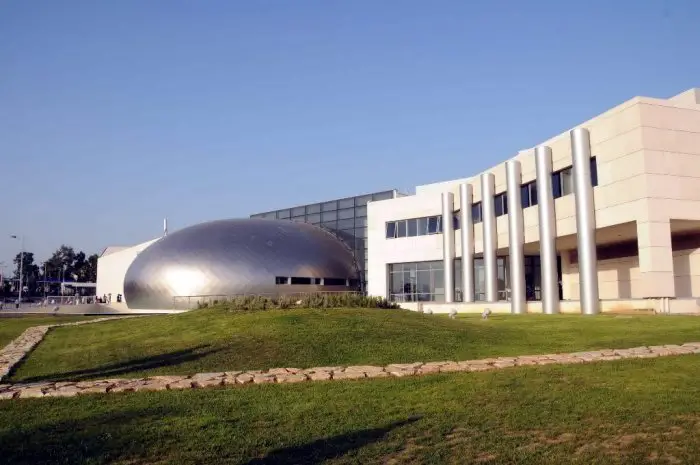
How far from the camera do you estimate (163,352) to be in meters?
17.0

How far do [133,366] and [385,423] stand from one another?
9.00m

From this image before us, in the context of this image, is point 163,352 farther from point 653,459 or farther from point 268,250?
point 268,250

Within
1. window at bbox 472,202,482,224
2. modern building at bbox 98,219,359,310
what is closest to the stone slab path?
window at bbox 472,202,482,224

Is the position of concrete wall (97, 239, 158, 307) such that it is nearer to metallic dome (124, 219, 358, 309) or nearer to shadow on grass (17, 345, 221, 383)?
metallic dome (124, 219, 358, 309)

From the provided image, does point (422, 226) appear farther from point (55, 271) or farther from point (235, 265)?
point (55, 271)

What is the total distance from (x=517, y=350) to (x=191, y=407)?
9.61 meters

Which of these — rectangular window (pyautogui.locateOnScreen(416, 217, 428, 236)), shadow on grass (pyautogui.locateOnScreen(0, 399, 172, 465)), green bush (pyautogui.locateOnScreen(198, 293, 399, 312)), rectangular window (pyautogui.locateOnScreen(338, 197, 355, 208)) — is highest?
rectangular window (pyautogui.locateOnScreen(338, 197, 355, 208))

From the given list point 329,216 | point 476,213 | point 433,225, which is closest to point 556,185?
point 476,213

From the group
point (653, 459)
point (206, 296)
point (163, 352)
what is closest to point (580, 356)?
point (653, 459)

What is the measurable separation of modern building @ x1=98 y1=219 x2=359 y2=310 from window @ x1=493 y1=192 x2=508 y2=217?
60.0ft

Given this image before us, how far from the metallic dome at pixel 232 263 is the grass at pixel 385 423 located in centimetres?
3993

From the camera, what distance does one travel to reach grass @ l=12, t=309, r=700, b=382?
14.6m

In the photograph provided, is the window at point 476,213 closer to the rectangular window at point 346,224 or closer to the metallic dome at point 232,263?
the metallic dome at point 232,263

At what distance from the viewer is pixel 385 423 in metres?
8.16
